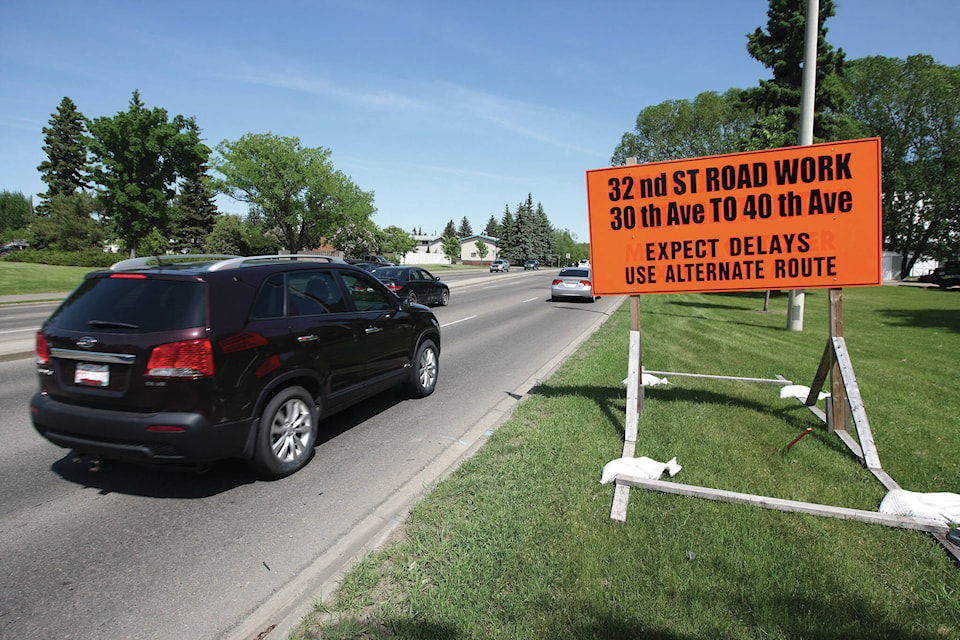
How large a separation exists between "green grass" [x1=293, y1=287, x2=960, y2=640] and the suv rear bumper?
150 cm

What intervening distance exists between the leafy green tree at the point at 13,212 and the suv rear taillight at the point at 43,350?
111 meters

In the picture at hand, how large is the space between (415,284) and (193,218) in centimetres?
6192

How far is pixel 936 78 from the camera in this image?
43562mm

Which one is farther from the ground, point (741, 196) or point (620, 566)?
point (741, 196)

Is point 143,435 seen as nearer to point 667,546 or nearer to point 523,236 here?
point 667,546

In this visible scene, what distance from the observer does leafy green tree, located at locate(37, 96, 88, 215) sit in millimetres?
74062

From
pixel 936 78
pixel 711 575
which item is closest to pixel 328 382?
pixel 711 575

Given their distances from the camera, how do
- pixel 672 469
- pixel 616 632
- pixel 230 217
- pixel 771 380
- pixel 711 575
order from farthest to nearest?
pixel 230 217 → pixel 771 380 → pixel 672 469 → pixel 711 575 → pixel 616 632

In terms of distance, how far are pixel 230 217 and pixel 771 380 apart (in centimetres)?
7609

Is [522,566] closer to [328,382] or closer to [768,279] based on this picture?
[328,382]

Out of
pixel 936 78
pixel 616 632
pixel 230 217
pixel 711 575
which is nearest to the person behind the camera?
pixel 616 632

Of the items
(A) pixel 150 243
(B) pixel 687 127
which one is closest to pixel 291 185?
(A) pixel 150 243

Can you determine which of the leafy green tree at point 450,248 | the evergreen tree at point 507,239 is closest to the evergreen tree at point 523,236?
the evergreen tree at point 507,239

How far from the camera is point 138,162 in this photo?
42688mm
